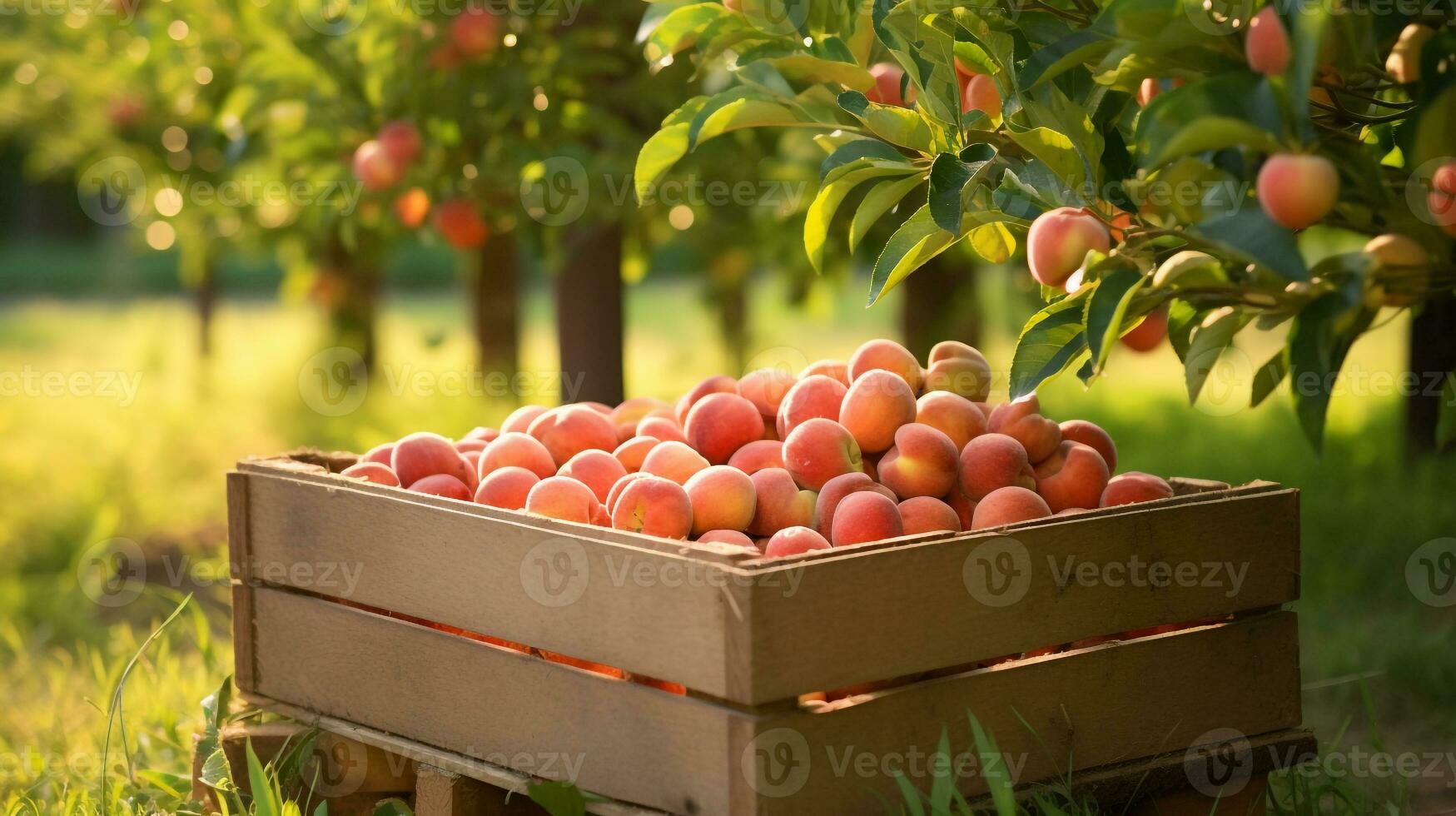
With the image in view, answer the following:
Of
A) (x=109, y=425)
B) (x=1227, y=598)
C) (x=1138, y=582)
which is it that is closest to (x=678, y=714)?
(x=1138, y=582)

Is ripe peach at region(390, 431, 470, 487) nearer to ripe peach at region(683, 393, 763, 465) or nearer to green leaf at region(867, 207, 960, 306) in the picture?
ripe peach at region(683, 393, 763, 465)

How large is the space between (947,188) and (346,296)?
12.4 feet

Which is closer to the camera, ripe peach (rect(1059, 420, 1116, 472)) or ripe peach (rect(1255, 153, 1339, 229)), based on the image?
ripe peach (rect(1255, 153, 1339, 229))

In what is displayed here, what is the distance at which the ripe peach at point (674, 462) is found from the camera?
1.87 meters

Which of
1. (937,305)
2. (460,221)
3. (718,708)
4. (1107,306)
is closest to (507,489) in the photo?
(718,708)

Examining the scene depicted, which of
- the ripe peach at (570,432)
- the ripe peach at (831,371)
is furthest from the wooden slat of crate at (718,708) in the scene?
the ripe peach at (831,371)

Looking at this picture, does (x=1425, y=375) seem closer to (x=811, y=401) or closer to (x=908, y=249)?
(x=811, y=401)

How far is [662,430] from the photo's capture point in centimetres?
207

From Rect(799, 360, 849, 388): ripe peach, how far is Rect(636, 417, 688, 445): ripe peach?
21 cm

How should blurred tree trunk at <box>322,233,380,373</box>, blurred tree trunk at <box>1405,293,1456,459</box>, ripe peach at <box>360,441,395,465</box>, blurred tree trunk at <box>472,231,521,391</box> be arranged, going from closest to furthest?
1. ripe peach at <box>360,441,395,465</box>
2. blurred tree trunk at <box>1405,293,1456,459</box>
3. blurred tree trunk at <box>322,233,380,373</box>
4. blurred tree trunk at <box>472,231,521,391</box>

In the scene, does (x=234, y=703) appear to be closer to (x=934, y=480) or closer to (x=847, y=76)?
(x=934, y=480)

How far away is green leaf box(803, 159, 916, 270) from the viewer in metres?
1.61

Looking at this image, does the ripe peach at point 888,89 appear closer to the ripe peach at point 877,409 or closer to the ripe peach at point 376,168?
the ripe peach at point 877,409

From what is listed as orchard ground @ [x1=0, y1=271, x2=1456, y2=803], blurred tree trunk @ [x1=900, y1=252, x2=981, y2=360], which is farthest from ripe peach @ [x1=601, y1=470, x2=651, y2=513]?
blurred tree trunk @ [x1=900, y1=252, x2=981, y2=360]
